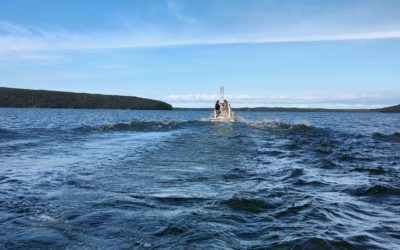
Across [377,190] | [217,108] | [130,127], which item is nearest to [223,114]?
[217,108]

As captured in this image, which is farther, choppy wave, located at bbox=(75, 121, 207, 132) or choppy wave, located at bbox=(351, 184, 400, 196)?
choppy wave, located at bbox=(75, 121, 207, 132)

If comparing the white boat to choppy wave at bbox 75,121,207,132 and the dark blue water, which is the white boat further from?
the dark blue water

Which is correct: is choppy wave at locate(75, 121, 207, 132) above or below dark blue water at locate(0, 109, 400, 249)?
below

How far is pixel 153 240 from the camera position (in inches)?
305

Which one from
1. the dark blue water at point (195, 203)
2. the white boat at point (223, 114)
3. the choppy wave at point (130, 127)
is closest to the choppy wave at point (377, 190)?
the dark blue water at point (195, 203)

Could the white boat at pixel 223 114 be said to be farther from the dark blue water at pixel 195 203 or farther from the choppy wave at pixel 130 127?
the dark blue water at pixel 195 203

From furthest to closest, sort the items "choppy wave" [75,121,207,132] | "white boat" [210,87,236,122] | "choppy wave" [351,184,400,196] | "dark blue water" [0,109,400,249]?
1. "white boat" [210,87,236,122]
2. "choppy wave" [75,121,207,132]
3. "choppy wave" [351,184,400,196]
4. "dark blue water" [0,109,400,249]

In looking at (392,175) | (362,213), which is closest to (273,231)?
(362,213)

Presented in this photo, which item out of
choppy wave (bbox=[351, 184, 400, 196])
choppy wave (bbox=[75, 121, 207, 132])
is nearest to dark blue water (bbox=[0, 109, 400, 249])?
choppy wave (bbox=[351, 184, 400, 196])


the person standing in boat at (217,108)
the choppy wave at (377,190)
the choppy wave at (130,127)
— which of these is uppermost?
the person standing in boat at (217,108)

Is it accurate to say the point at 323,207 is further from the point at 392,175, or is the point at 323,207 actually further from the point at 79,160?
the point at 79,160

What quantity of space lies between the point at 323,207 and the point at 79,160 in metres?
11.1

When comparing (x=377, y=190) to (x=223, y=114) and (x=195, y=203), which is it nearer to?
(x=195, y=203)

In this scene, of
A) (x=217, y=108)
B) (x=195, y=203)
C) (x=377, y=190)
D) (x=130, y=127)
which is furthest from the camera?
(x=217, y=108)
